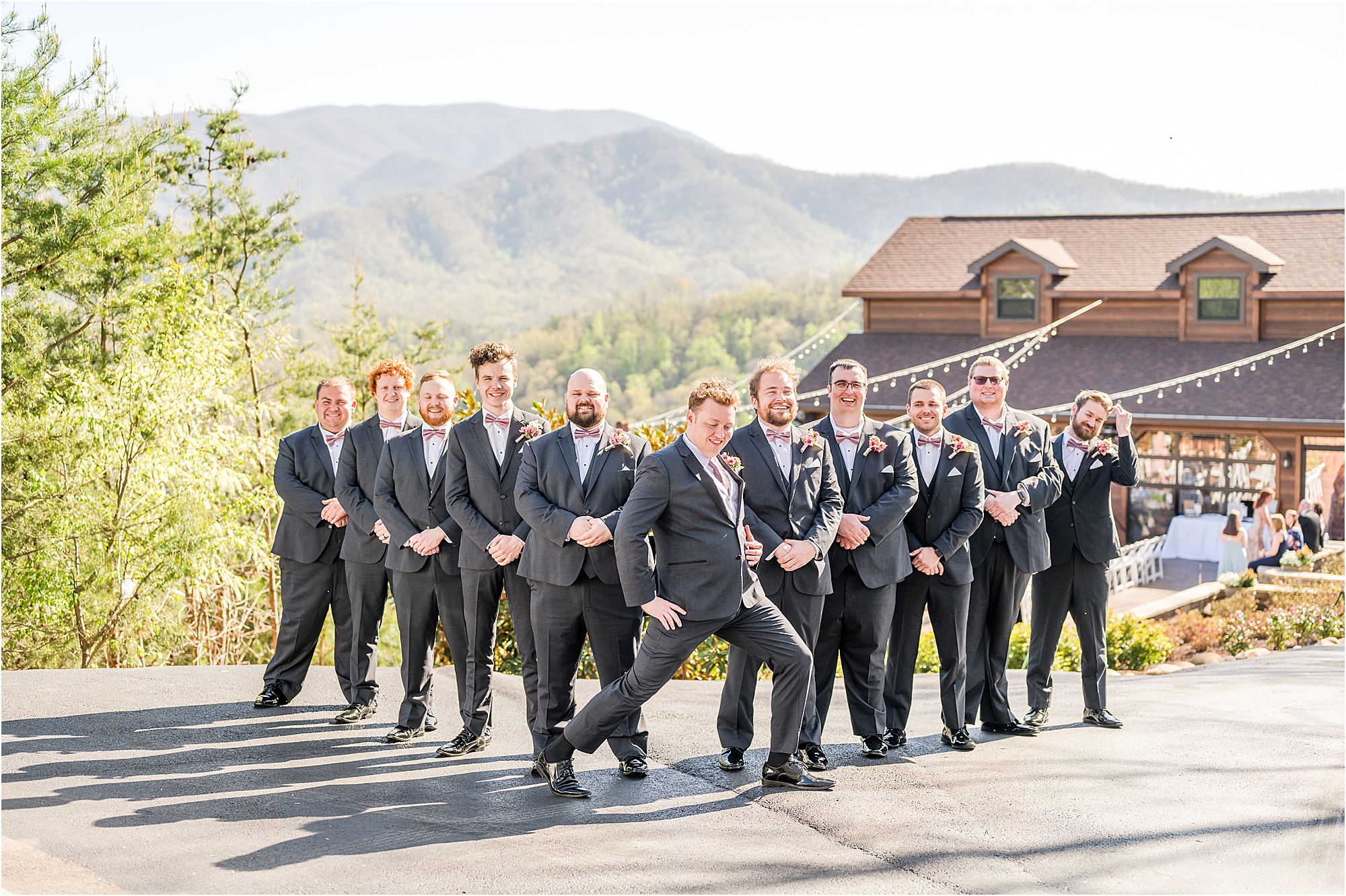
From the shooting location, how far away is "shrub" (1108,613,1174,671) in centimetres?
1071

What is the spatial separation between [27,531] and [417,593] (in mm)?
6013

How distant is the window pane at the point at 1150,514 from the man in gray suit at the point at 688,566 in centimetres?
1559

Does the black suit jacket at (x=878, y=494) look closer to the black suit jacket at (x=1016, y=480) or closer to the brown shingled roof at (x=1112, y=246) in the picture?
the black suit jacket at (x=1016, y=480)

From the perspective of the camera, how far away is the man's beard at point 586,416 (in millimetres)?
5652

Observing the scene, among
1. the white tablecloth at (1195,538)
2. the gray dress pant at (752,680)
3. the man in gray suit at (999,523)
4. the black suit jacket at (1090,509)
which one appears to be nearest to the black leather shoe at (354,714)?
the gray dress pant at (752,680)

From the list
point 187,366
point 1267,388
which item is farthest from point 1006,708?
point 1267,388

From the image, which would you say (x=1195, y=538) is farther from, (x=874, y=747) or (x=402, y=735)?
(x=402, y=735)

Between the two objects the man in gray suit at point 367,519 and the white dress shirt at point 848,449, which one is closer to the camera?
the white dress shirt at point 848,449

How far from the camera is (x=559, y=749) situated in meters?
5.54

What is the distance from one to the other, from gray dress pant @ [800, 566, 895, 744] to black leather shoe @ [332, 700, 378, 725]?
8.75ft

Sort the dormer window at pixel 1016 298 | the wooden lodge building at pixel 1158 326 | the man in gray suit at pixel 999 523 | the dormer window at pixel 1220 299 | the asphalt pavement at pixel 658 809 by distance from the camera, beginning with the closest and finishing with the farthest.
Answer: the asphalt pavement at pixel 658 809 → the man in gray suit at pixel 999 523 → the wooden lodge building at pixel 1158 326 → the dormer window at pixel 1220 299 → the dormer window at pixel 1016 298

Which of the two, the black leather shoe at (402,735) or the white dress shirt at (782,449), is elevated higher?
the white dress shirt at (782,449)

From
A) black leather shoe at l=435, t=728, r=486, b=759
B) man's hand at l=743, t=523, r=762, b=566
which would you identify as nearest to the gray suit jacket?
man's hand at l=743, t=523, r=762, b=566

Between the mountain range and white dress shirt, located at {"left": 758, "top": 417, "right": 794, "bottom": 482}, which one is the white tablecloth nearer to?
white dress shirt, located at {"left": 758, "top": 417, "right": 794, "bottom": 482}
